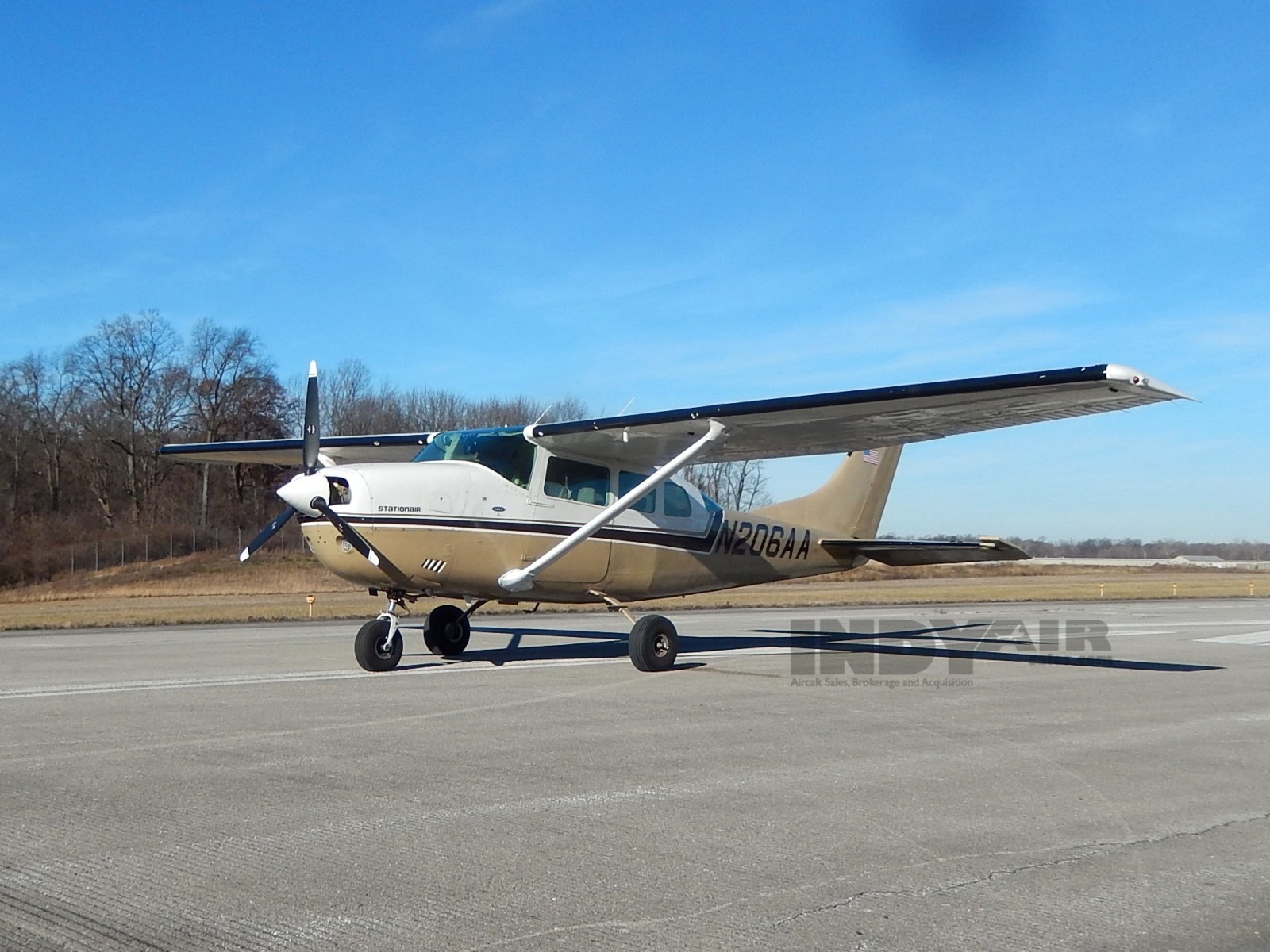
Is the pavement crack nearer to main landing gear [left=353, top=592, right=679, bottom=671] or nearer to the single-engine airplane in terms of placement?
the single-engine airplane

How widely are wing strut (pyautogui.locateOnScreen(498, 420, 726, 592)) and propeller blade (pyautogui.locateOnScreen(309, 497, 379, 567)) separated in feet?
5.76

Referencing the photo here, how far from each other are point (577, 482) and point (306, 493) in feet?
11.7

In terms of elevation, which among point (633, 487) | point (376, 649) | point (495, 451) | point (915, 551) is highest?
point (495, 451)

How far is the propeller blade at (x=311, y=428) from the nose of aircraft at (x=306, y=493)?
1.73ft

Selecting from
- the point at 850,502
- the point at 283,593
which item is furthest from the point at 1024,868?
the point at 283,593

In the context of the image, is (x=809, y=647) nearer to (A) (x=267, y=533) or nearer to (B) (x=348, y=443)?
(B) (x=348, y=443)

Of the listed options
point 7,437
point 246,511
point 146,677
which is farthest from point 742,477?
point 146,677

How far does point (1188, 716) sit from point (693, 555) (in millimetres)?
6832

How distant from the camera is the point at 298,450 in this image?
53.1 ft

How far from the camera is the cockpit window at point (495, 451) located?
13.2 meters

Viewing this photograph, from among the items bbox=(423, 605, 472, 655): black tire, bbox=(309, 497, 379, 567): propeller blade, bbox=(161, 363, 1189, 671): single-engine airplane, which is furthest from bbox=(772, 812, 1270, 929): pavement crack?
bbox=(423, 605, 472, 655): black tire

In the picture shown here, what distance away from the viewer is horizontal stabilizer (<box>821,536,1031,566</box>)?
15734mm

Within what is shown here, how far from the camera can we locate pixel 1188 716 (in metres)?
9.96

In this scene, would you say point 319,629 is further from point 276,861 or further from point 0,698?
point 276,861
